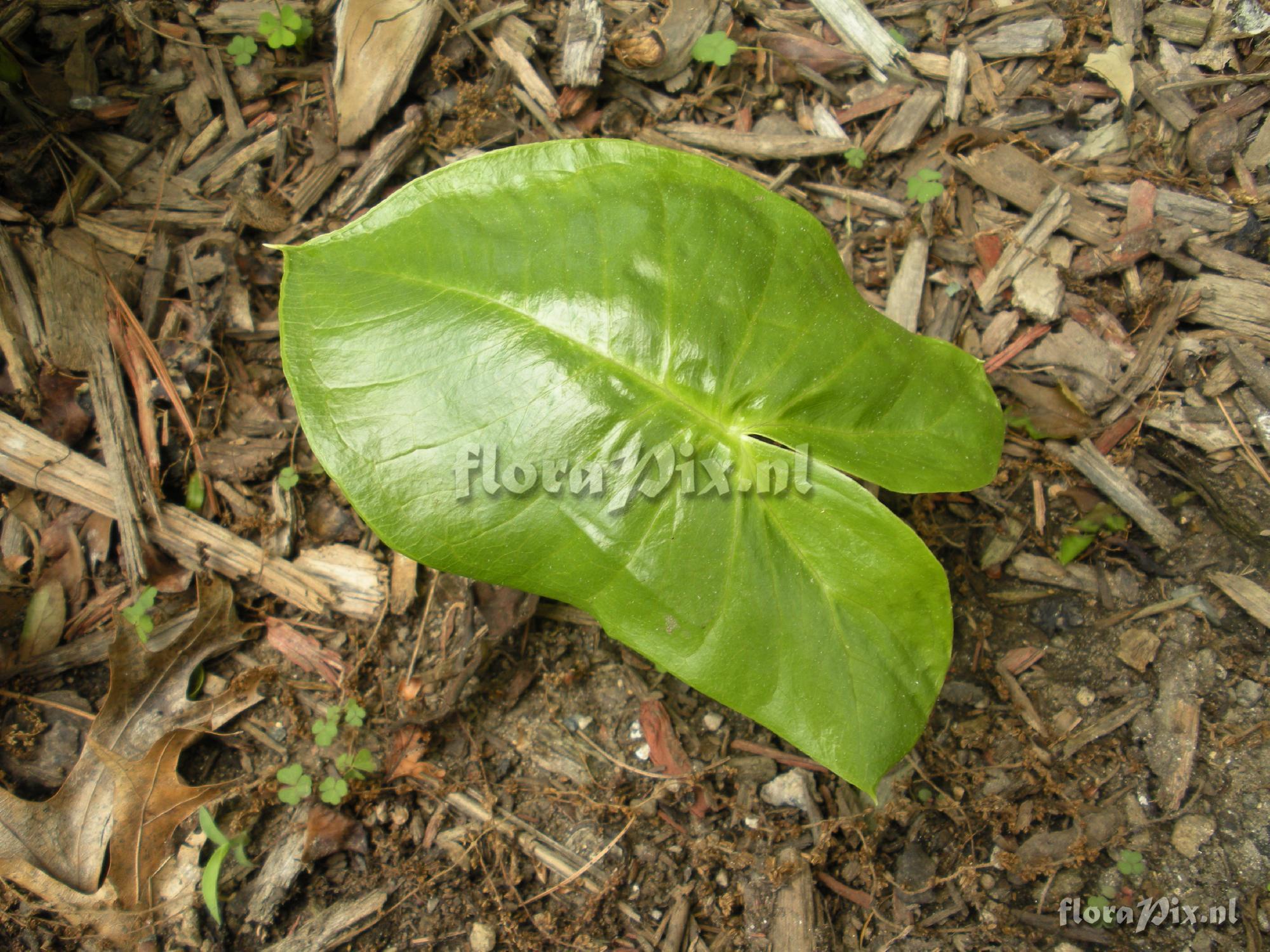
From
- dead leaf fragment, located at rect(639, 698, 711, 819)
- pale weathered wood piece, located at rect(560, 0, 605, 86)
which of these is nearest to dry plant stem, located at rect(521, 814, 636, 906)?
dead leaf fragment, located at rect(639, 698, 711, 819)

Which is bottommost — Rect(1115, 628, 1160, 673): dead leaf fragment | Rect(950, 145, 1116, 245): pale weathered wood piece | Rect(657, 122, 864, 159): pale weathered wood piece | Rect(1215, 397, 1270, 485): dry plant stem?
Rect(1115, 628, 1160, 673): dead leaf fragment

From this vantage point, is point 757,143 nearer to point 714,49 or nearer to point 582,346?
point 714,49

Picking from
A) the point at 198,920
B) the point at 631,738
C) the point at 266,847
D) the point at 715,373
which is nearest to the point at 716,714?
the point at 631,738

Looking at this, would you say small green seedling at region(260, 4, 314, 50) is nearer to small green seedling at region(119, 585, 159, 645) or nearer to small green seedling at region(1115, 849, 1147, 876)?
small green seedling at region(119, 585, 159, 645)

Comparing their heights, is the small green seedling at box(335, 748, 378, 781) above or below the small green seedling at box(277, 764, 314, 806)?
above

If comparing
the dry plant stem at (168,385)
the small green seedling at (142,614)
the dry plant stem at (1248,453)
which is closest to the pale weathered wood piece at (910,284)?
the dry plant stem at (1248,453)

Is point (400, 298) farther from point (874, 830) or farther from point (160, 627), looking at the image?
point (874, 830)

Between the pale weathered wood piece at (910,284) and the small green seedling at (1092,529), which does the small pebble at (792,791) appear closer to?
the small green seedling at (1092,529)
